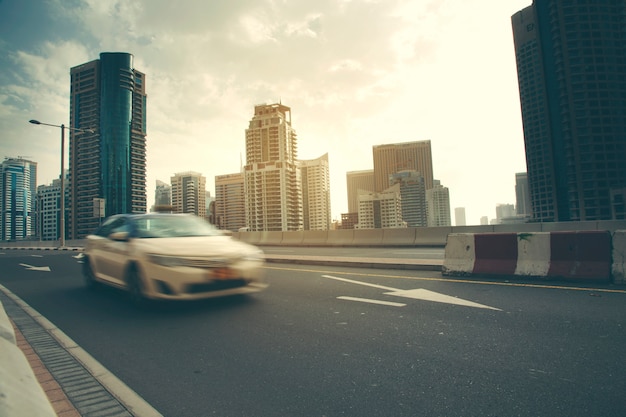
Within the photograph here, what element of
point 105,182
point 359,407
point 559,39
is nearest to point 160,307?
point 359,407

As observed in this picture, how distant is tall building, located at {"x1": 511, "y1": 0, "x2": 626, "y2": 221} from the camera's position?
11106 cm

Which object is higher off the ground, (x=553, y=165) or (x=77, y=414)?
(x=553, y=165)

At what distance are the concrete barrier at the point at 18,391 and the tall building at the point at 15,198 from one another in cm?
14804

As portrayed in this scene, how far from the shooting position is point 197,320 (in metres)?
5.14

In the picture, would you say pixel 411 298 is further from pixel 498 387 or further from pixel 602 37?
pixel 602 37

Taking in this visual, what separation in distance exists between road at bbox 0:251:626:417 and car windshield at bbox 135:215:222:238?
1.23 m

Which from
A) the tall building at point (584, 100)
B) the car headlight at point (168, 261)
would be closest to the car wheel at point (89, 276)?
the car headlight at point (168, 261)

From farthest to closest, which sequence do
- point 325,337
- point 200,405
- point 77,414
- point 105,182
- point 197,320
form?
point 105,182 → point 197,320 → point 325,337 → point 200,405 → point 77,414

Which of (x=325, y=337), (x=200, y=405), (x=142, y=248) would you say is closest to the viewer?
(x=200, y=405)

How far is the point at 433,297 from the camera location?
6008mm

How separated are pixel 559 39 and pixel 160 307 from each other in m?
150

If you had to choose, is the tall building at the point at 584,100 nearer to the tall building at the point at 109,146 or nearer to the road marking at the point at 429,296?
the road marking at the point at 429,296

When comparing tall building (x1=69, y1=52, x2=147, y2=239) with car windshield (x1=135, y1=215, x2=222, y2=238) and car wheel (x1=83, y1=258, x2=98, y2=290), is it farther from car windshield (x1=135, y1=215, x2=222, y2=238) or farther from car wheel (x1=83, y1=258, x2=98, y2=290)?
car windshield (x1=135, y1=215, x2=222, y2=238)

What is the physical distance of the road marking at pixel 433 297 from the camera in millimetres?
5479
